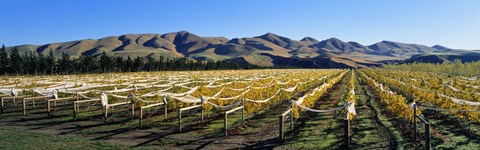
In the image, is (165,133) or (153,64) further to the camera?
(153,64)

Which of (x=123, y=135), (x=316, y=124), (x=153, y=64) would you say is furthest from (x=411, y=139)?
(x=153, y=64)

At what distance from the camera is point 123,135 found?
10.8m

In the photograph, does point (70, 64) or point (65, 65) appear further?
point (70, 64)

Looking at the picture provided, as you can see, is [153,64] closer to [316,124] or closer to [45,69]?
[45,69]

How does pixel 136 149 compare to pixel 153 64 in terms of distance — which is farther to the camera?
pixel 153 64

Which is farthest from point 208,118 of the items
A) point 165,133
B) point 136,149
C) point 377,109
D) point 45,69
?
point 45,69

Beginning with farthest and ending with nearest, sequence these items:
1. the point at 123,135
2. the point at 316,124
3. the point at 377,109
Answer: the point at 377,109 < the point at 316,124 < the point at 123,135

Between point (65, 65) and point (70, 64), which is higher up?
point (70, 64)

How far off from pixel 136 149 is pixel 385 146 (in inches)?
263

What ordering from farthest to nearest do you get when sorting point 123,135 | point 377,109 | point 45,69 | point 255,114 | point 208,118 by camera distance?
point 45,69, point 377,109, point 255,114, point 208,118, point 123,135

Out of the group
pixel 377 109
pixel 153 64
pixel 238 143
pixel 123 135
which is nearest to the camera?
pixel 238 143

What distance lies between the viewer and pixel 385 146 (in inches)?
372

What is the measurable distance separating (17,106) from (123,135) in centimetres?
1056

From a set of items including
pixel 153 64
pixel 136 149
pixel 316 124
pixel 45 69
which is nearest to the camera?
pixel 136 149
